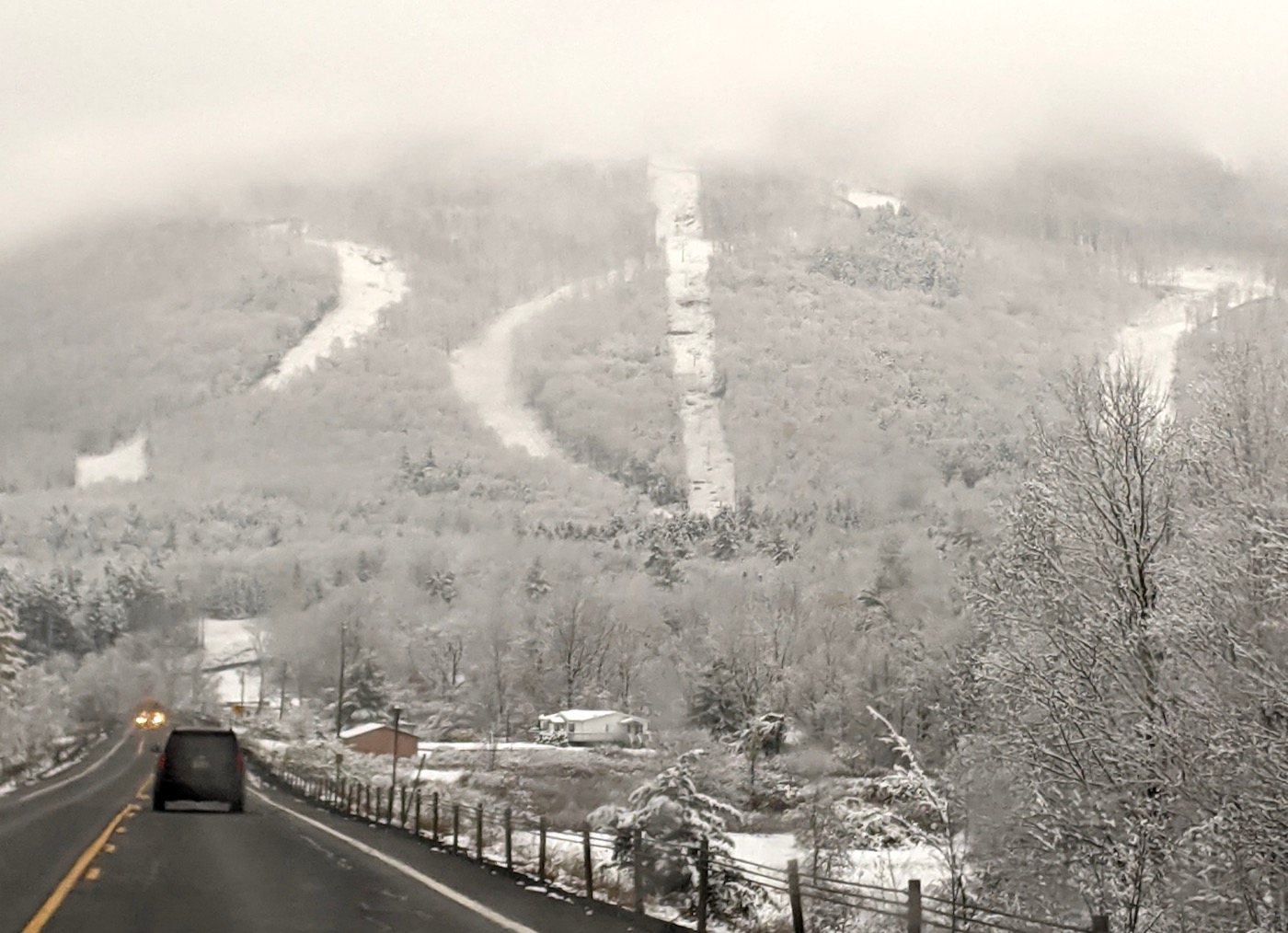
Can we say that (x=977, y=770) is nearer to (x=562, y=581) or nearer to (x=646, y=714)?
(x=646, y=714)

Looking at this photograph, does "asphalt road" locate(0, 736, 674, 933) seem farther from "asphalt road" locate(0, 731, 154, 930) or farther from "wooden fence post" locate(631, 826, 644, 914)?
"wooden fence post" locate(631, 826, 644, 914)

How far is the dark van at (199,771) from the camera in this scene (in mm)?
35281

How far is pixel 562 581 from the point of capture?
18050 centimetres

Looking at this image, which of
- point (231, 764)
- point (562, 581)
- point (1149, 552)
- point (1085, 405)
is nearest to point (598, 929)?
point (1149, 552)

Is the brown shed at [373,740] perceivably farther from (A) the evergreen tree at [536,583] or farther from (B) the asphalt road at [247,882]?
(A) the evergreen tree at [536,583]

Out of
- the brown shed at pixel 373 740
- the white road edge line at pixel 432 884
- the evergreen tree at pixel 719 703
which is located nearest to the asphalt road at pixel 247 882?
the white road edge line at pixel 432 884

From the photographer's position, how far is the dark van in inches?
1389

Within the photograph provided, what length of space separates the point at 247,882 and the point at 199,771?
17.3 metres

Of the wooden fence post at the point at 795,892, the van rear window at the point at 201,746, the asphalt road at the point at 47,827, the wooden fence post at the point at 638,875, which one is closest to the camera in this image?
the wooden fence post at the point at 795,892

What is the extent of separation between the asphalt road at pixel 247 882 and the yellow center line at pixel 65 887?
1.5 inches

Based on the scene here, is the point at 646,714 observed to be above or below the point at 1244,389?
below

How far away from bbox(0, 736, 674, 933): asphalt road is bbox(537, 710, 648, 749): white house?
249 feet

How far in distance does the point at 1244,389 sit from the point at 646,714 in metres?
104

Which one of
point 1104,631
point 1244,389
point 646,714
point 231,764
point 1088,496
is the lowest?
point 646,714
